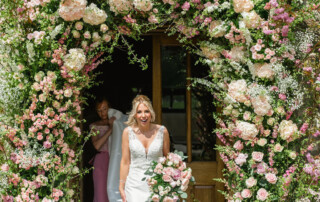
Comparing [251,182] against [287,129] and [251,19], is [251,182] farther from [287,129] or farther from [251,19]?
[251,19]

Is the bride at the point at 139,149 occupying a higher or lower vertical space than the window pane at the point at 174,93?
lower

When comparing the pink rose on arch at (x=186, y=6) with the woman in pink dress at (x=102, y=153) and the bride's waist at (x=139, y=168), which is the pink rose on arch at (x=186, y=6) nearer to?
the bride's waist at (x=139, y=168)

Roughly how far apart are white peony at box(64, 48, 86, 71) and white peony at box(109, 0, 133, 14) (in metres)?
0.57

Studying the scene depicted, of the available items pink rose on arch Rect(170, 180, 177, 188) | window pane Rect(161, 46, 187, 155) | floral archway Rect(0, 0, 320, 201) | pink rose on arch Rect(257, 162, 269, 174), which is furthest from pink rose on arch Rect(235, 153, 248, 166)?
window pane Rect(161, 46, 187, 155)

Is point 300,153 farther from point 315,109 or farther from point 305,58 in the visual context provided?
point 305,58

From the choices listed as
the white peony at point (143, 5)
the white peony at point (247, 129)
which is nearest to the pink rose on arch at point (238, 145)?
the white peony at point (247, 129)

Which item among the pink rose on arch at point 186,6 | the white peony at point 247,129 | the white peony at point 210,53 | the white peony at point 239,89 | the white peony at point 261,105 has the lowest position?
the white peony at point 247,129

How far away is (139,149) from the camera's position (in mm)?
4023

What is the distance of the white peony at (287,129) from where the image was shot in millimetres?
3562

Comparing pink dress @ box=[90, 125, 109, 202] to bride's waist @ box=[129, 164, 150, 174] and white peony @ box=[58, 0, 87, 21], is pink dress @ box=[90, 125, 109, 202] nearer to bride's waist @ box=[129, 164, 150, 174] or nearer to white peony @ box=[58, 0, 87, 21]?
bride's waist @ box=[129, 164, 150, 174]

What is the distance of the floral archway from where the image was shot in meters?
3.66

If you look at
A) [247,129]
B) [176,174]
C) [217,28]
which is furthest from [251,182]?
[217,28]

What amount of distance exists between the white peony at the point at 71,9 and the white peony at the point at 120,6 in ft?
0.92

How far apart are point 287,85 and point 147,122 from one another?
56.3 inches
